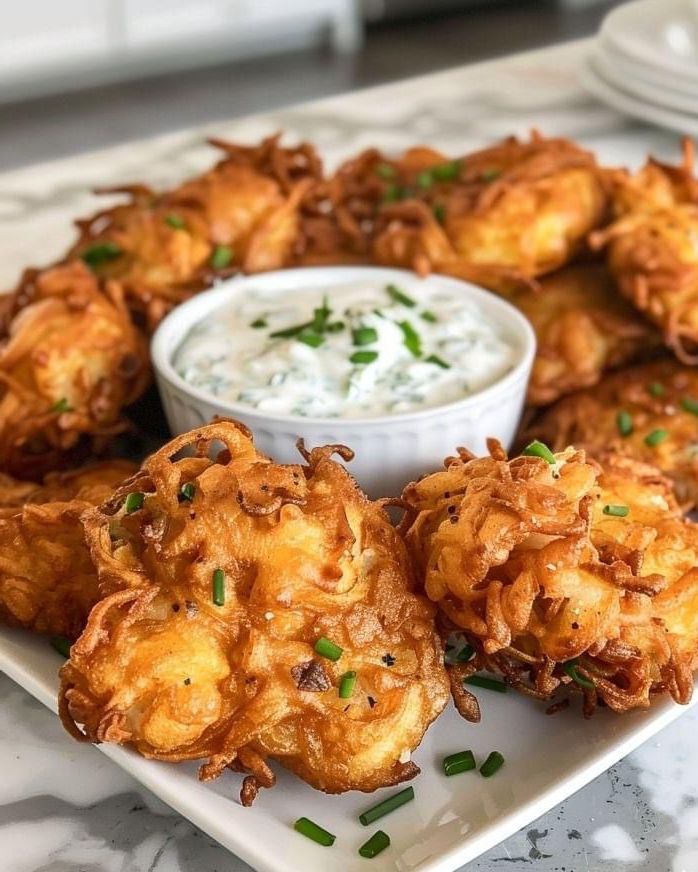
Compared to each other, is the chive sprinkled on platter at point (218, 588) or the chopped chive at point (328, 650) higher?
the chive sprinkled on platter at point (218, 588)

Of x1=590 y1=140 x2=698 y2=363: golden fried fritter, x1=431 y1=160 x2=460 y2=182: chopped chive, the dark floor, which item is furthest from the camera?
the dark floor

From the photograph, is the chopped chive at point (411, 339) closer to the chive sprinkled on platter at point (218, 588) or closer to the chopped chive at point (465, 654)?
the chopped chive at point (465, 654)

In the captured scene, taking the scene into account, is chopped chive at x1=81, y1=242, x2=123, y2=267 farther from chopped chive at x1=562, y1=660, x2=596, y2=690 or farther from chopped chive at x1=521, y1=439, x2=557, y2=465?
chopped chive at x1=562, y1=660, x2=596, y2=690

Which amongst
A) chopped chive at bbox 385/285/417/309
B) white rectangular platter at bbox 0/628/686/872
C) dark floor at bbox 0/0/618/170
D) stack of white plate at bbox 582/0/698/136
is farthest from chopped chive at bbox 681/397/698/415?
dark floor at bbox 0/0/618/170

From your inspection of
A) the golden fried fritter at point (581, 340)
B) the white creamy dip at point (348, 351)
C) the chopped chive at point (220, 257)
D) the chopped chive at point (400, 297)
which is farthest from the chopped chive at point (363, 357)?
the chopped chive at point (220, 257)

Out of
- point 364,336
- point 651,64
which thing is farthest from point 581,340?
point 651,64

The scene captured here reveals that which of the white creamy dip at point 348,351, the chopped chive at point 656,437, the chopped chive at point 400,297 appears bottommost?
the chopped chive at point 656,437

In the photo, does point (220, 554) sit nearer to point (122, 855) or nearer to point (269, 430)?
point (122, 855)
